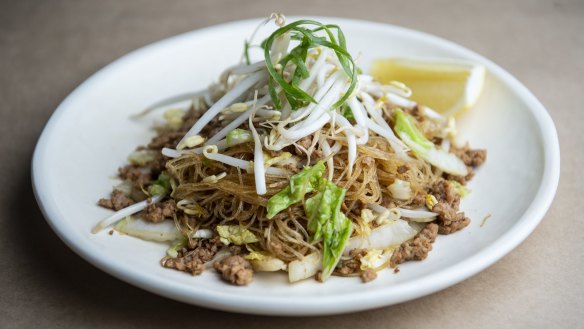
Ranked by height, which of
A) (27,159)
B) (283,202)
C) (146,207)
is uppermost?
(283,202)

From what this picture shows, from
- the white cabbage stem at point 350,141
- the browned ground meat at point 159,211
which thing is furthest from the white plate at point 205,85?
Answer: the white cabbage stem at point 350,141

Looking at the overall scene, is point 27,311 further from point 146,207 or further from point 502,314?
point 502,314

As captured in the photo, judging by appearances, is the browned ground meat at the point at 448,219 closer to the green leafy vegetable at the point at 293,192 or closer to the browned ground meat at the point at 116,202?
the green leafy vegetable at the point at 293,192

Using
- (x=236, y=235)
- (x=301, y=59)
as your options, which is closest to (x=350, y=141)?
(x=301, y=59)

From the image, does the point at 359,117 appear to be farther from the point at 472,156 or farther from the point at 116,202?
the point at 116,202

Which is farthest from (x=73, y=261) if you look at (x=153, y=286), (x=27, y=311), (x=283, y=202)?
(x=283, y=202)

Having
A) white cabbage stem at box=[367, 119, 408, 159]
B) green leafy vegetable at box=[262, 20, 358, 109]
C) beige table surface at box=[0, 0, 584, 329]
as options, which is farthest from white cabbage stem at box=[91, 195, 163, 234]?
white cabbage stem at box=[367, 119, 408, 159]
